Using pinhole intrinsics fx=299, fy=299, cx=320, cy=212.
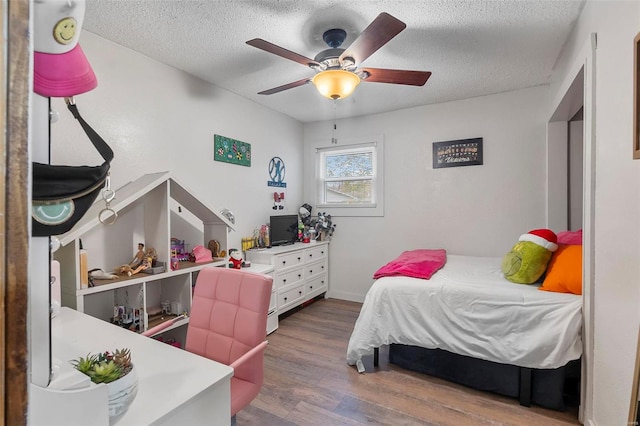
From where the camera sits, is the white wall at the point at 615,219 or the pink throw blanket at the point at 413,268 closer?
the white wall at the point at 615,219

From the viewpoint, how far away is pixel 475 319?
2.07 meters

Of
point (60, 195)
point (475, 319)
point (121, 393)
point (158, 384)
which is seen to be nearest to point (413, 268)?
point (475, 319)

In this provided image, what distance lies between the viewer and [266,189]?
12.7ft

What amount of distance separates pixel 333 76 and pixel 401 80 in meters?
0.57

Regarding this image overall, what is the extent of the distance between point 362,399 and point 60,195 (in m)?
2.12

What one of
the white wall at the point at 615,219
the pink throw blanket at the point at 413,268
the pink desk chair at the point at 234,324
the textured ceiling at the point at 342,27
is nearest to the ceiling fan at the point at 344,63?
the textured ceiling at the point at 342,27

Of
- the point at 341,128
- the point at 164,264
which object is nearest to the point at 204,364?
the point at 164,264

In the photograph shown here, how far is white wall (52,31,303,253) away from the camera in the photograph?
7.11ft

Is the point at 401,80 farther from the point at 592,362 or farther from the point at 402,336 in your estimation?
the point at 592,362

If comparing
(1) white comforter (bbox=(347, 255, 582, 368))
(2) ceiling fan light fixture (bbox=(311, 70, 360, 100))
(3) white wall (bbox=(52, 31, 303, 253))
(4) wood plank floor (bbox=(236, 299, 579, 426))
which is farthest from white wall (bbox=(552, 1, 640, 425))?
(3) white wall (bbox=(52, 31, 303, 253))

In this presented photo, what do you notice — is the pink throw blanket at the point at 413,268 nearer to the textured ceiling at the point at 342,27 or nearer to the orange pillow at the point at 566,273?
the orange pillow at the point at 566,273

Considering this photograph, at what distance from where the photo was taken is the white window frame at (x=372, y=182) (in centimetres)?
408

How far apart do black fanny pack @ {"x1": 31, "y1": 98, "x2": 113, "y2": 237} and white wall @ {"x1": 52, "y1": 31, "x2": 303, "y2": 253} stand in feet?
5.51

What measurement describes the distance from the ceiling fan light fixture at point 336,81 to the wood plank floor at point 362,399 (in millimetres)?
2102
